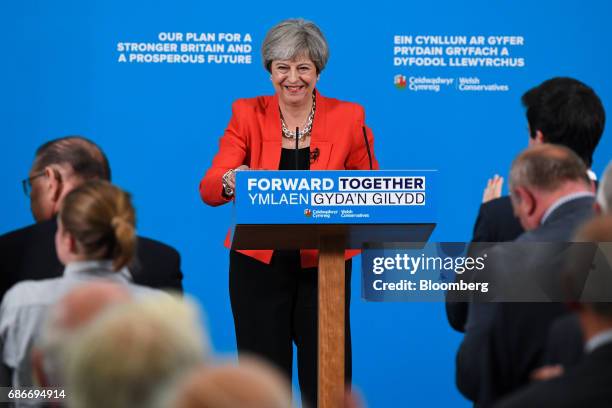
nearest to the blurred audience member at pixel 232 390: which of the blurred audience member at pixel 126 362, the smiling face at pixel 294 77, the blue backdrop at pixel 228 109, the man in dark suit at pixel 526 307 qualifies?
the blurred audience member at pixel 126 362

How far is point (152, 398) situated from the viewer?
5.65 feet

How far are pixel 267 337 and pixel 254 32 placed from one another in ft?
7.67

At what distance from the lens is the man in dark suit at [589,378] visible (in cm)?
208

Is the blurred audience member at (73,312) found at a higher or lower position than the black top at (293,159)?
lower

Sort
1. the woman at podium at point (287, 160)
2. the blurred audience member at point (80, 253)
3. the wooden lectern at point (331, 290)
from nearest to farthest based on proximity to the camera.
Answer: the blurred audience member at point (80, 253)
the wooden lectern at point (331, 290)
the woman at podium at point (287, 160)

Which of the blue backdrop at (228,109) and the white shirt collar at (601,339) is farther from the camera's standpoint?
the blue backdrop at (228,109)

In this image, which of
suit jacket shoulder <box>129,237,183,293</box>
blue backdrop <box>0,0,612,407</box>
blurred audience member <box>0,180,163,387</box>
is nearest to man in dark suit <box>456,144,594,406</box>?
suit jacket shoulder <box>129,237,183,293</box>

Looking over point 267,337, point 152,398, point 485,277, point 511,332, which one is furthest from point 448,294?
point 152,398

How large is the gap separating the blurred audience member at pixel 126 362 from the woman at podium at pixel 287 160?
2.55 m

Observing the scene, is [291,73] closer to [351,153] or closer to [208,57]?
[351,153]

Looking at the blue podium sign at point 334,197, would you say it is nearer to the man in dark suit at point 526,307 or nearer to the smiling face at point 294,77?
the man in dark suit at point 526,307

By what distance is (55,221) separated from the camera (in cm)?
334

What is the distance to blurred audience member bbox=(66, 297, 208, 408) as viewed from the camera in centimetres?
175

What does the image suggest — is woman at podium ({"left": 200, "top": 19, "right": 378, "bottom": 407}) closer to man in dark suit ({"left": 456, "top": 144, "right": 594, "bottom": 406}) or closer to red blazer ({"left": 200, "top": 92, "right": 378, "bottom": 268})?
red blazer ({"left": 200, "top": 92, "right": 378, "bottom": 268})
